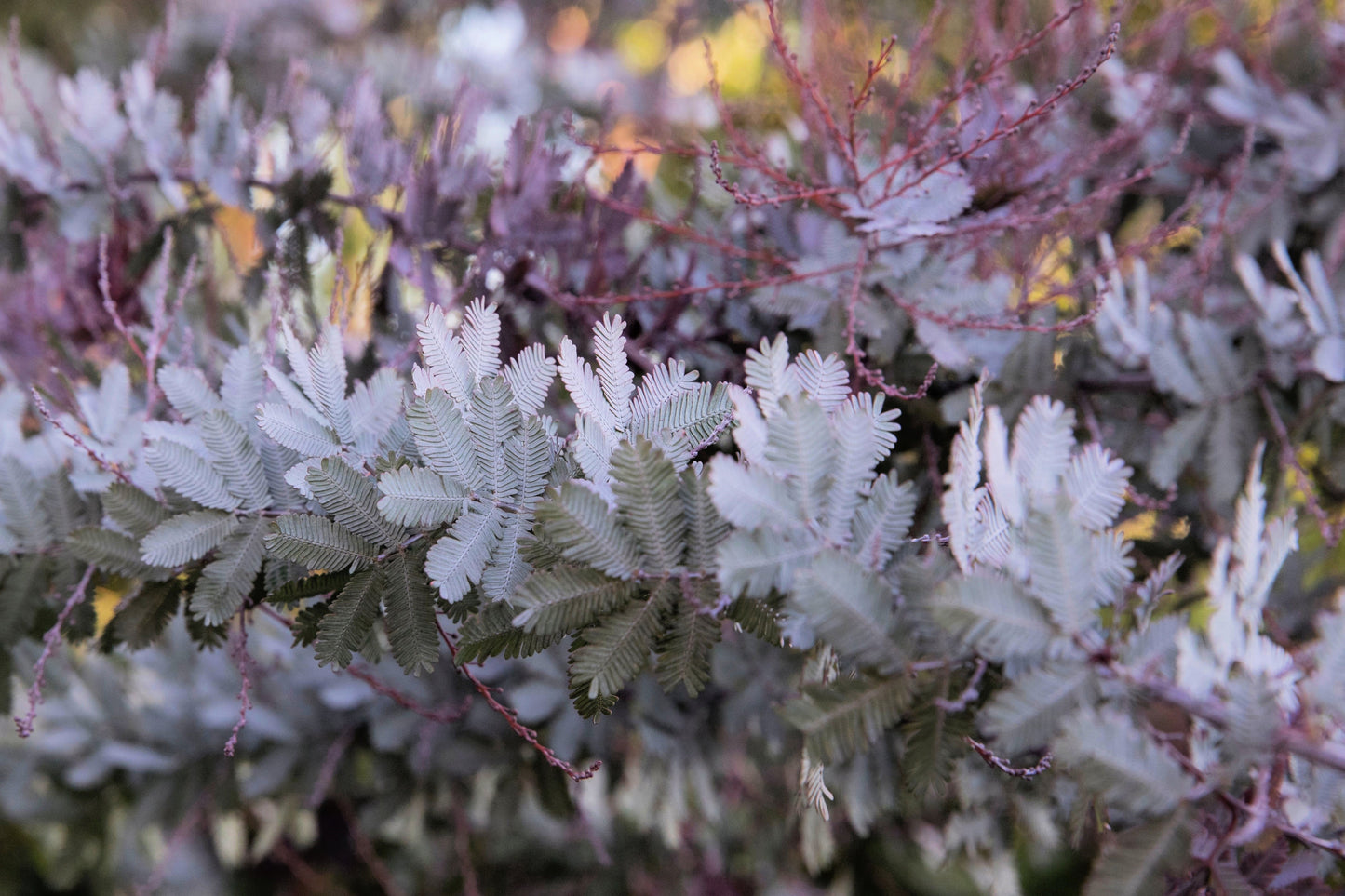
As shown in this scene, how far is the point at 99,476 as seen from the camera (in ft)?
1.37

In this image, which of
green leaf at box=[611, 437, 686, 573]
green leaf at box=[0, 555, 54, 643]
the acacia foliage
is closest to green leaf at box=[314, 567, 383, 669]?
the acacia foliage

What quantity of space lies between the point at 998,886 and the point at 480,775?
1.31 ft

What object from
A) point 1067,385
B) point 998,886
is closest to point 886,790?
point 998,886

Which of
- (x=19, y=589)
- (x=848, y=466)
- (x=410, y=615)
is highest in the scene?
(x=848, y=466)

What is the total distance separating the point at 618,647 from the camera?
0.28m

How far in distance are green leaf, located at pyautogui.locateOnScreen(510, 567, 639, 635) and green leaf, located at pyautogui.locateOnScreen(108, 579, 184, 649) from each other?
205 mm

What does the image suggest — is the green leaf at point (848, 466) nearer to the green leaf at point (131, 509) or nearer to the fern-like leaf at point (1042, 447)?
the fern-like leaf at point (1042, 447)

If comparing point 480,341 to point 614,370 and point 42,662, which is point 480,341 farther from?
point 42,662

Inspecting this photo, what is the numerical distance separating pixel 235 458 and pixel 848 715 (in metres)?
0.25

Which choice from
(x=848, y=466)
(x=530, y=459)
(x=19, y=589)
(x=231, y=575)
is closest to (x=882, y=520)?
(x=848, y=466)

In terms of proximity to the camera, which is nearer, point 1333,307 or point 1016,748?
point 1016,748

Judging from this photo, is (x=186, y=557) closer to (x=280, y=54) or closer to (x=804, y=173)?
(x=804, y=173)

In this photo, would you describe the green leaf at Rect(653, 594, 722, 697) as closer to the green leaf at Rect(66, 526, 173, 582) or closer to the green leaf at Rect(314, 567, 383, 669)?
the green leaf at Rect(314, 567, 383, 669)

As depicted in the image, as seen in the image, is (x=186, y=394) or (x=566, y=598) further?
(x=186, y=394)
